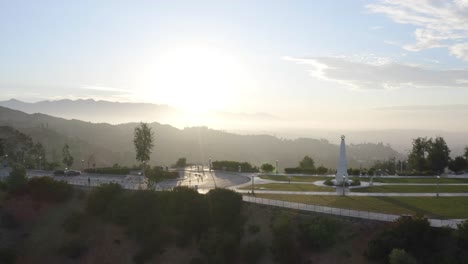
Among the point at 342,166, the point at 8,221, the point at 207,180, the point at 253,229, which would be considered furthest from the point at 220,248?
the point at 8,221

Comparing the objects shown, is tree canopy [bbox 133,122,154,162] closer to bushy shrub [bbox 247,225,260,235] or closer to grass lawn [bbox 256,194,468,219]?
grass lawn [bbox 256,194,468,219]

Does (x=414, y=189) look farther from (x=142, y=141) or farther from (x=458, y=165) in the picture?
(x=142, y=141)

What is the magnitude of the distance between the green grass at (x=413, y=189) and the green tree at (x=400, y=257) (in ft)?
62.5

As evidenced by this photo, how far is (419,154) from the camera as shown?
240ft

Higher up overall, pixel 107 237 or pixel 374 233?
pixel 374 233

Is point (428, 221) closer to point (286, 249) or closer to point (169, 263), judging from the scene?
point (286, 249)

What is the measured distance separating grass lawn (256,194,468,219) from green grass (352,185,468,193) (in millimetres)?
4631

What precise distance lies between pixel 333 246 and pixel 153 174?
76.8ft

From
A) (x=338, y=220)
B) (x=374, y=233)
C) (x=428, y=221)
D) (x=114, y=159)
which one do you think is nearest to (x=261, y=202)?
(x=338, y=220)

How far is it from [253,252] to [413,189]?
24169 millimetres

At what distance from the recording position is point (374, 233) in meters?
35.6

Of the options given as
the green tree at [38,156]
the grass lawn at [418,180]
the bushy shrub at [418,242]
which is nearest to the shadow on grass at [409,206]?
the bushy shrub at [418,242]

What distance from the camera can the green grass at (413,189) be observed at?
161ft

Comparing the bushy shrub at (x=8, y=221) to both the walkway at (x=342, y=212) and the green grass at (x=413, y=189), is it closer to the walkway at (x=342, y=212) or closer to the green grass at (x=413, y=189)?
the walkway at (x=342, y=212)
